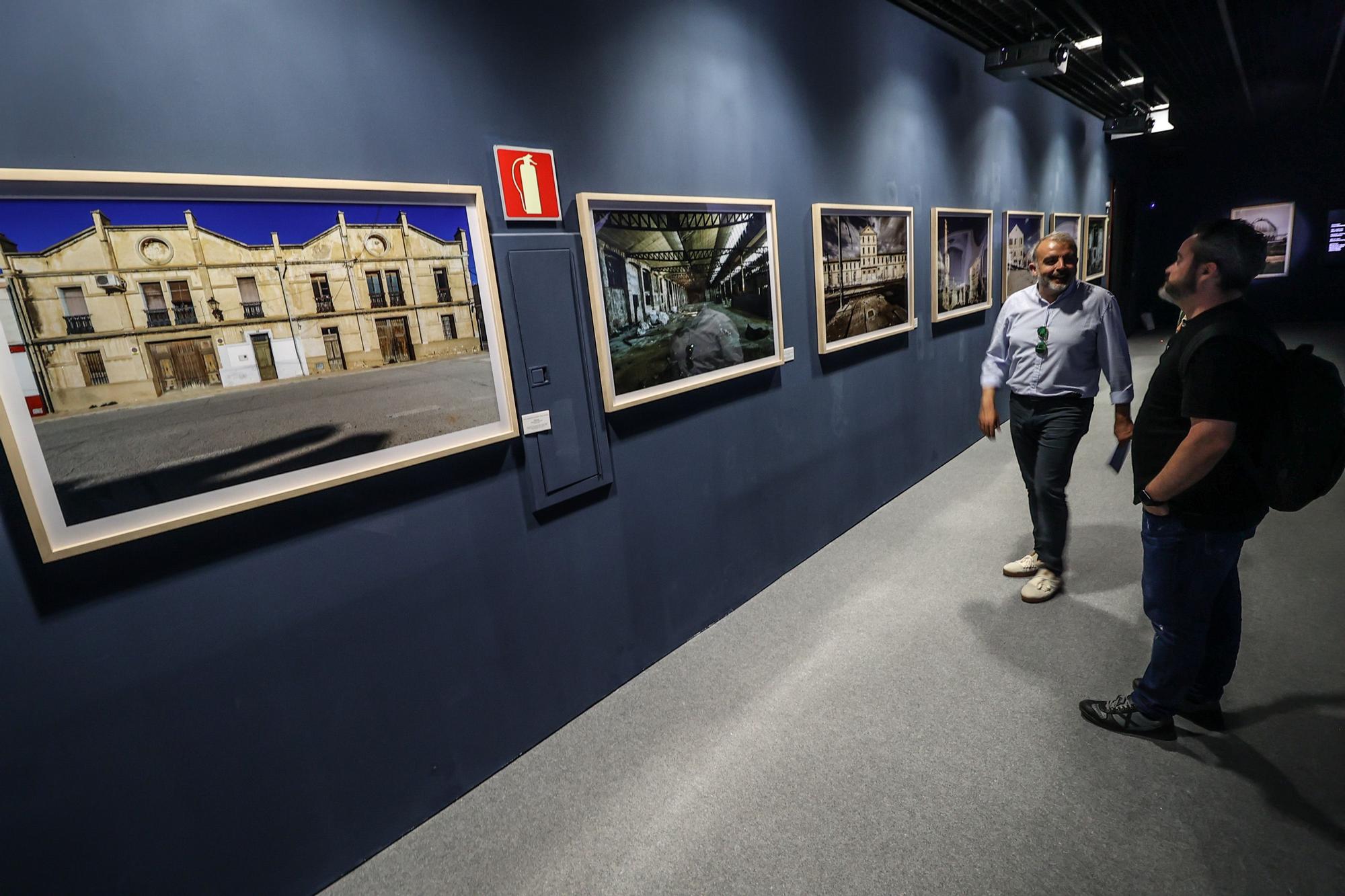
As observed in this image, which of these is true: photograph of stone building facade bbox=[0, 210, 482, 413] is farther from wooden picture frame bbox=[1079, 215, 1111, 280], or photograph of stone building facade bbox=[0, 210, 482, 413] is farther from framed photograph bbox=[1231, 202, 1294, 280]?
framed photograph bbox=[1231, 202, 1294, 280]

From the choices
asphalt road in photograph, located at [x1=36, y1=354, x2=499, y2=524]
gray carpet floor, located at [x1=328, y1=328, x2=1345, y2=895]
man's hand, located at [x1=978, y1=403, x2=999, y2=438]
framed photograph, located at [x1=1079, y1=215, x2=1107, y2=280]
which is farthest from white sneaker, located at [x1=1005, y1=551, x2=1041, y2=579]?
framed photograph, located at [x1=1079, y1=215, x2=1107, y2=280]

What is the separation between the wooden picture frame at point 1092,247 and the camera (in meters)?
7.29

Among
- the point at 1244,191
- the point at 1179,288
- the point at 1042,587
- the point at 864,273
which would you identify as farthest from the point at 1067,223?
the point at 1244,191

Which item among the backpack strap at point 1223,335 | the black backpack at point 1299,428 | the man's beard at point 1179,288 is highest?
the man's beard at point 1179,288

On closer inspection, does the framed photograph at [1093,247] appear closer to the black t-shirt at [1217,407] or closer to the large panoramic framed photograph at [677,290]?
the large panoramic framed photograph at [677,290]

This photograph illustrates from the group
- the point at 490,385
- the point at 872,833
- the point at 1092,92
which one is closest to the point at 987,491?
the point at 872,833

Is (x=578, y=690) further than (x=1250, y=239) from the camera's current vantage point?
Yes

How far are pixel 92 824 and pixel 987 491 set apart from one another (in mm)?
4790

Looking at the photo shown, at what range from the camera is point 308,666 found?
1.69m

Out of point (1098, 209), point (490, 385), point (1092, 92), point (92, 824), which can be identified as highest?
point (1092, 92)

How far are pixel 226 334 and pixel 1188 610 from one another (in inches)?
111

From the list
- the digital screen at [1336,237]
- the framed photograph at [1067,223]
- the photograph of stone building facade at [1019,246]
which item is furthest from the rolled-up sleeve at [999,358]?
the digital screen at [1336,237]

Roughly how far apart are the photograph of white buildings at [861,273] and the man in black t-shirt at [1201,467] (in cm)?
165

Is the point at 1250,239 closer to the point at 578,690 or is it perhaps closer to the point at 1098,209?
the point at 578,690
